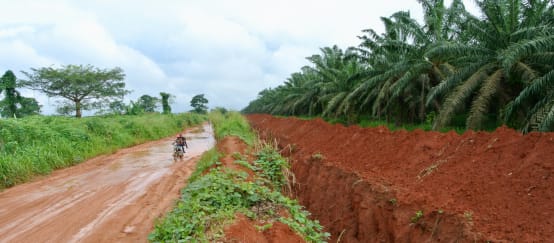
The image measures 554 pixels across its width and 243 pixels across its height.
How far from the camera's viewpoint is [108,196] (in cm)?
930

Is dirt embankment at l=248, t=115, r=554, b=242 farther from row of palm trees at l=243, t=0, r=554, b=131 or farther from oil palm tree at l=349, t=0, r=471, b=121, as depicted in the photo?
oil palm tree at l=349, t=0, r=471, b=121

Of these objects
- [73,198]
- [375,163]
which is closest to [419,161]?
[375,163]

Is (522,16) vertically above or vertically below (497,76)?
above

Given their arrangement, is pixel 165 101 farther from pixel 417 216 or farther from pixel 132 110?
pixel 417 216

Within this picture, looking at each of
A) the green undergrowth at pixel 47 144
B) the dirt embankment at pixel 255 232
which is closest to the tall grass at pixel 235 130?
the green undergrowth at pixel 47 144

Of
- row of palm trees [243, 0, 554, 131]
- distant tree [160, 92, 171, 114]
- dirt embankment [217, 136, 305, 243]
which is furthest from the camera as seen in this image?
distant tree [160, 92, 171, 114]

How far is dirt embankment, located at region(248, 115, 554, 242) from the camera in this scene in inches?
168

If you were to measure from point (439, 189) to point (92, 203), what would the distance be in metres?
7.62

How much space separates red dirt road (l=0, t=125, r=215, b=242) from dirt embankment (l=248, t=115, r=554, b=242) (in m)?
3.71

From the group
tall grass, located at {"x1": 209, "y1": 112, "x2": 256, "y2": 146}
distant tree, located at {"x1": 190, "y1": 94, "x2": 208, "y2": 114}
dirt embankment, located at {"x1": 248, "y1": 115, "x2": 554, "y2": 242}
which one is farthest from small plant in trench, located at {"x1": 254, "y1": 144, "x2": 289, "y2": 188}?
distant tree, located at {"x1": 190, "y1": 94, "x2": 208, "y2": 114}

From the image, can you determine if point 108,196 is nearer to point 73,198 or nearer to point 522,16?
point 73,198

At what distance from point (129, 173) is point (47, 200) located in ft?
12.3

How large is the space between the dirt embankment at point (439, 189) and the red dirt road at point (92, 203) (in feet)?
12.2

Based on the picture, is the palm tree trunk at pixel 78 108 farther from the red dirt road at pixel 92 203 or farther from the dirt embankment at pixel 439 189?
the dirt embankment at pixel 439 189
